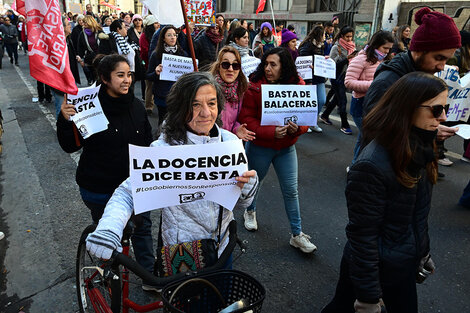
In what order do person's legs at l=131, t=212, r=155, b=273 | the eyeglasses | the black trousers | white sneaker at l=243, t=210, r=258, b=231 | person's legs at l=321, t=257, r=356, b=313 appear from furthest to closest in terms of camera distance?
white sneaker at l=243, t=210, r=258, b=231
person's legs at l=131, t=212, r=155, b=273
person's legs at l=321, t=257, r=356, b=313
the black trousers
the eyeglasses

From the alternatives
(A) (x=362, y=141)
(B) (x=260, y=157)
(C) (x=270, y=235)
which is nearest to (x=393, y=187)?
(A) (x=362, y=141)

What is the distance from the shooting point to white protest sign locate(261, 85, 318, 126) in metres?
3.18

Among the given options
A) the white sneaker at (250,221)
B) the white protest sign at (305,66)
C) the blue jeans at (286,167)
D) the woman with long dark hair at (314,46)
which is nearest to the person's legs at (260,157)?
the blue jeans at (286,167)

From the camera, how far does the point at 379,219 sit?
1701 millimetres

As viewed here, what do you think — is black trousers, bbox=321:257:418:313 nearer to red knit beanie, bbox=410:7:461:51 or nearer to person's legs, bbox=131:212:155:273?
person's legs, bbox=131:212:155:273

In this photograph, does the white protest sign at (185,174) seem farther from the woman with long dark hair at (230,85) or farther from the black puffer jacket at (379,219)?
the woman with long dark hair at (230,85)

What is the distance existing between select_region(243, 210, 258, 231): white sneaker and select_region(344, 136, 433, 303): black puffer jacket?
2018mm

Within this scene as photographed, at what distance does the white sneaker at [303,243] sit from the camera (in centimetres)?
335

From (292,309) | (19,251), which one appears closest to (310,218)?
(292,309)

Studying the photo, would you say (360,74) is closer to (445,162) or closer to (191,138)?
(445,162)

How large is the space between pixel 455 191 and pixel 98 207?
14.2 feet

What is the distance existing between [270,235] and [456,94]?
8.09ft

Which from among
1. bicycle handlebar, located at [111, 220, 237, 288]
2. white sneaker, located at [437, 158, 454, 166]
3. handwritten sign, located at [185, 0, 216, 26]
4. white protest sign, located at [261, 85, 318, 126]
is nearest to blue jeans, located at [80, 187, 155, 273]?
bicycle handlebar, located at [111, 220, 237, 288]

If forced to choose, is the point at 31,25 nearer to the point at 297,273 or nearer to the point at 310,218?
the point at 297,273
